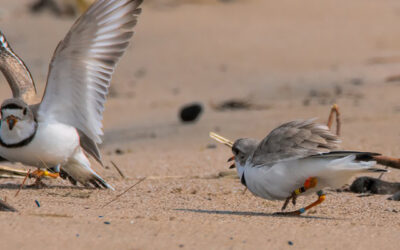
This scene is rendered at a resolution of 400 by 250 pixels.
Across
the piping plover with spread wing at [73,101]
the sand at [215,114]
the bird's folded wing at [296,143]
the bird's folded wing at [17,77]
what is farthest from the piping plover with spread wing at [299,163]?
the bird's folded wing at [17,77]

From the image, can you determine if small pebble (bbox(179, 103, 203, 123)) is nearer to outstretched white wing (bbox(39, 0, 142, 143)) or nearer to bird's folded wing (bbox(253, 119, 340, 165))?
outstretched white wing (bbox(39, 0, 142, 143))

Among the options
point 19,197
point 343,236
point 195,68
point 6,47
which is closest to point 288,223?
point 343,236

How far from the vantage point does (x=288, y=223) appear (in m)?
3.98

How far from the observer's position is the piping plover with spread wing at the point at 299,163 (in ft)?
13.5

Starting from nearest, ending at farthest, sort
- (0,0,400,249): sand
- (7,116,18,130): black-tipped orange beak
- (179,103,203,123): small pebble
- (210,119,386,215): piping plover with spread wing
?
(0,0,400,249): sand < (210,119,386,215): piping plover with spread wing < (7,116,18,130): black-tipped orange beak < (179,103,203,123): small pebble

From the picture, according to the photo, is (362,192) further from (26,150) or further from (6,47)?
(6,47)

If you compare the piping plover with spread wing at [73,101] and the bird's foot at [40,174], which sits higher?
the piping plover with spread wing at [73,101]

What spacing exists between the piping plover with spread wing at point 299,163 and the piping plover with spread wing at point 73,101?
1.39 meters

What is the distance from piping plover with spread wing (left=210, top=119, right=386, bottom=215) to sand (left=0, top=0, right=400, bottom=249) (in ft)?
0.63

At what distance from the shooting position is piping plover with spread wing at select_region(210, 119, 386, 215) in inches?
162

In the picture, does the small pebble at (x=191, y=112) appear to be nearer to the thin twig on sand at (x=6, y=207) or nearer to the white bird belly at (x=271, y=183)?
the white bird belly at (x=271, y=183)

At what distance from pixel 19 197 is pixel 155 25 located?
37.5ft

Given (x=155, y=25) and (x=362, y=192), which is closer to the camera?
(x=362, y=192)

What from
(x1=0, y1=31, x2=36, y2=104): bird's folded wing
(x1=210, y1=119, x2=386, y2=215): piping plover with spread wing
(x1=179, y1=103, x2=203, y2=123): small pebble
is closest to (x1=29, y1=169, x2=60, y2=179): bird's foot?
(x1=0, y1=31, x2=36, y2=104): bird's folded wing
